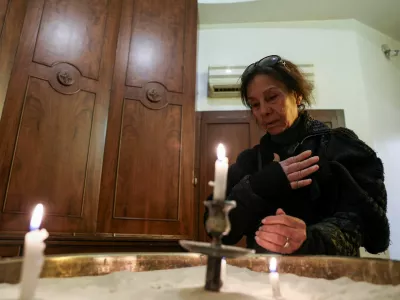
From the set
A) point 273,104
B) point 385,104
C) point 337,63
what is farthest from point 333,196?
point 385,104

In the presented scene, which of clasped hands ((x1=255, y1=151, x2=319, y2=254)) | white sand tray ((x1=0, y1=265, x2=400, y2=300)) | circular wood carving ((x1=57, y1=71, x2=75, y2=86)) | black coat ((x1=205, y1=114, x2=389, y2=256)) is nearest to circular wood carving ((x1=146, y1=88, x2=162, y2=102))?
circular wood carving ((x1=57, y1=71, x2=75, y2=86))

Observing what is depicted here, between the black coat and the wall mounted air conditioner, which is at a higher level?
the wall mounted air conditioner

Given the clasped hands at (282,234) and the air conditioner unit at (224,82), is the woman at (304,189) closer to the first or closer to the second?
the clasped hands at (282,234)

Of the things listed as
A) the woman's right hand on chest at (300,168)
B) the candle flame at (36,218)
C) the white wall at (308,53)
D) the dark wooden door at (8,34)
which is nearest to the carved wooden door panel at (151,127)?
the dark wooden door at (8,34)

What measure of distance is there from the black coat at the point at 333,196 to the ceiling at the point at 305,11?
2.23 m

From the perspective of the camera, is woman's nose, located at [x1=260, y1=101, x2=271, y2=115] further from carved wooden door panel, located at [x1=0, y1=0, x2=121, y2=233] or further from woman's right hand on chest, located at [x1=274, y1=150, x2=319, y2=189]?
carved wooden door panel, located at [x1=0, y1=0, x2=121, y2=233]

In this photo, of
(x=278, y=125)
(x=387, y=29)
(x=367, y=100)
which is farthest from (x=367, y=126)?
(x=278, y=125)

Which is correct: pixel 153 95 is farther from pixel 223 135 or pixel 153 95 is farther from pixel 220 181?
pixel 220 181

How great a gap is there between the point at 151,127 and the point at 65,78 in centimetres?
56

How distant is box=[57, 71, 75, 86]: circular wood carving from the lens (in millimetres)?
1697

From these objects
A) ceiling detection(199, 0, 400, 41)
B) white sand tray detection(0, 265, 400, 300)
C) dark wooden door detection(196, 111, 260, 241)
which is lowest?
white sand tray detection(0, 265, 400, 300)

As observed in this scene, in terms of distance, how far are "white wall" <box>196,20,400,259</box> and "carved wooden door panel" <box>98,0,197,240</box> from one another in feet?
2.30

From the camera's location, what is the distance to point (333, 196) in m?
0.81

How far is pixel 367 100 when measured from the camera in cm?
266
